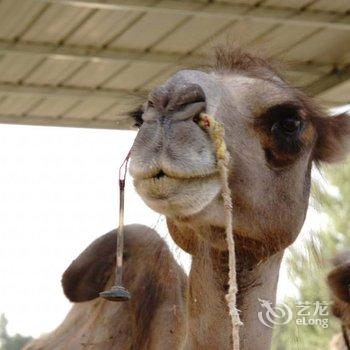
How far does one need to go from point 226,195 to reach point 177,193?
0.28 meters

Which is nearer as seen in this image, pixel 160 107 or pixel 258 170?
pixel 160 107

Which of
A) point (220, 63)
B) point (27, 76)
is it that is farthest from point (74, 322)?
point (27, 76)

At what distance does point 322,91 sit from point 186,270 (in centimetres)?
473

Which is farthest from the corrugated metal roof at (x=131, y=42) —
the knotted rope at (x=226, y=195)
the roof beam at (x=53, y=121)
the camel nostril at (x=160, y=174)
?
the camel nostril at (x=160, y=174)

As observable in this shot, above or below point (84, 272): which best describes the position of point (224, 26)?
above

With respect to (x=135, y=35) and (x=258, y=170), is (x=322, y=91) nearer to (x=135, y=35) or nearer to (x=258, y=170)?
(x=135, y=35)

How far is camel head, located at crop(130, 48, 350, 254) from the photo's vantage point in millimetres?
4402

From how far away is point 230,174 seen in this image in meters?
4.77

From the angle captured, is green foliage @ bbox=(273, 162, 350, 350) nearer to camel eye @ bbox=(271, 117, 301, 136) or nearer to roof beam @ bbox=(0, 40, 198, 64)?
camel eye @ bbox=(271, 117, 301, 136)

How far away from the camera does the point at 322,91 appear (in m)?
9.95

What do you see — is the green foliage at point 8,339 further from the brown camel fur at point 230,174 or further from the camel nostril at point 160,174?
the camel nostril at point 160,174

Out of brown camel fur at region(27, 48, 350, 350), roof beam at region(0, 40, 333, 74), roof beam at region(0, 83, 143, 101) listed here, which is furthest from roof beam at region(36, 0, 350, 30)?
brown camel fur at region(27, 48, 350, 350)

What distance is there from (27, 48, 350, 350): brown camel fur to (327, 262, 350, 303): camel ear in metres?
0.68

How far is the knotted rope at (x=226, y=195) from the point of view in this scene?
4.52m
